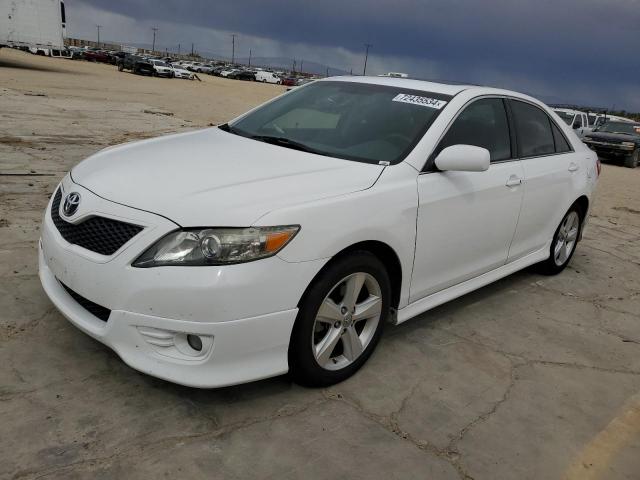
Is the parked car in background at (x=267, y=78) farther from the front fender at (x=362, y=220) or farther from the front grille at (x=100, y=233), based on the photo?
the front grille at (x=100, y=233)

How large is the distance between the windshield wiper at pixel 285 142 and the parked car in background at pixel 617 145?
17120 mm

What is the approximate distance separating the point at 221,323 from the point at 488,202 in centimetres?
213

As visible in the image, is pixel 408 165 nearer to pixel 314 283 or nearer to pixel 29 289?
pixel 314 283

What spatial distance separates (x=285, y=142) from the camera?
361cm

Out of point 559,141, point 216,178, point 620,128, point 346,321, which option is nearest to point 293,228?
point 216,178

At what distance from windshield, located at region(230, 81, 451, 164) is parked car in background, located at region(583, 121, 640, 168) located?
16527 mm

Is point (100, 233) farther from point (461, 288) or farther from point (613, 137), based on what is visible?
point (613, 137)

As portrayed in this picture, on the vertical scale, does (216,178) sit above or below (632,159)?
above

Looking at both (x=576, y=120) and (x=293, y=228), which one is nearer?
(x=293, y=228)

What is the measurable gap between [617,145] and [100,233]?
18.8m

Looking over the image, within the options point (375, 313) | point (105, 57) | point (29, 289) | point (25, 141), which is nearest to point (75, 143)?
point (25, 141)

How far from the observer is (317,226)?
2678 millimetres

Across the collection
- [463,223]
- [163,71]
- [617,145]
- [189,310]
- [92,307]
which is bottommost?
[163,71]

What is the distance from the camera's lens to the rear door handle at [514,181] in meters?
3.99
